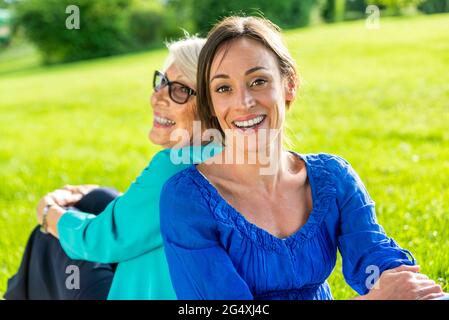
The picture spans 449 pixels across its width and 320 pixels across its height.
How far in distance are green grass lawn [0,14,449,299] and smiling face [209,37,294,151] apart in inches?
16.2

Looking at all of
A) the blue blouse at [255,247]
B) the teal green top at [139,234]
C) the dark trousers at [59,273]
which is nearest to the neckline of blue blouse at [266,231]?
the blue blouse at [255,247]

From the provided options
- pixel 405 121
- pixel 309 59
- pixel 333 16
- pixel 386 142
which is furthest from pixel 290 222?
pixel 333 16

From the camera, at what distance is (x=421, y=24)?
1442cm

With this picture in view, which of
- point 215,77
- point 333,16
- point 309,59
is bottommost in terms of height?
point 215,77

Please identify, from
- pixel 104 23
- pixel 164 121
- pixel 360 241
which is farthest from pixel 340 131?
pixel 104 23

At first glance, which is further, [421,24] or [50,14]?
[50,14]

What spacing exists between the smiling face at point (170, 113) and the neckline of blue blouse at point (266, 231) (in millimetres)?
719

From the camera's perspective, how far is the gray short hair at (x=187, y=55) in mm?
2844

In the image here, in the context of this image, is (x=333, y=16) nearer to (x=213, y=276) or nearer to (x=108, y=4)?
(x=108, y=4)

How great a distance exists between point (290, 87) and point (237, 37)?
305 mm

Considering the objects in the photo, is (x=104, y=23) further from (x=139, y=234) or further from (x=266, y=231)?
(x=266, y=231)

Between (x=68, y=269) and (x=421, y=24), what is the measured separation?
41.8ft

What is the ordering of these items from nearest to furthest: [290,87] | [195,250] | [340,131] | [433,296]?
[433,296]
[195,250]
[290,87]
[340,131]

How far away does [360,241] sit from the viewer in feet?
7.36
